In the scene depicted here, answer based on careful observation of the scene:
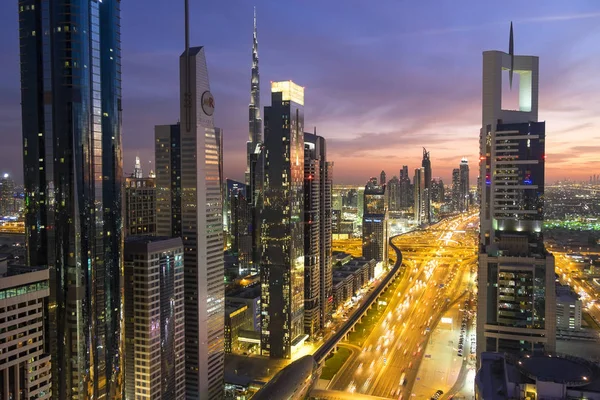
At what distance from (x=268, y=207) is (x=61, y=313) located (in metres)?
30.1

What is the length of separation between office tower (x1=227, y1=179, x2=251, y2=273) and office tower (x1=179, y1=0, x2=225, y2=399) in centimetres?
5035

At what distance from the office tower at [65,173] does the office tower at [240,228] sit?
63640 millimetres

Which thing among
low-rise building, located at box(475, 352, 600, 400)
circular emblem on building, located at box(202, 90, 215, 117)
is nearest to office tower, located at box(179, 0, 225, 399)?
circular emblem on building, located at box(202, 90, 215, 117)

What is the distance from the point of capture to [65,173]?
30984 mm

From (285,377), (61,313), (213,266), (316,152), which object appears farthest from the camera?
(316,152)

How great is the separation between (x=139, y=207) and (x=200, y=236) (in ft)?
80.6

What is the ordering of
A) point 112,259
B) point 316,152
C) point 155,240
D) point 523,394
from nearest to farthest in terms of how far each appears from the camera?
point 523,394, point 112,259, point 155,240, point 316,152

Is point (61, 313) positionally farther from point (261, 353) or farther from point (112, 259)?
point (261, 353)

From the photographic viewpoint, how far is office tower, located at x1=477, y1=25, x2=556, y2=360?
40.8 m

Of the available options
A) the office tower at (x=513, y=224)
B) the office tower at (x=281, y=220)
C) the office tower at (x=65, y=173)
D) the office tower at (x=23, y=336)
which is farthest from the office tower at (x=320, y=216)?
the office tower at (x=23, y=336)

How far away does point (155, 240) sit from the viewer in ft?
124

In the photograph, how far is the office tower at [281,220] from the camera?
5625 centimetres

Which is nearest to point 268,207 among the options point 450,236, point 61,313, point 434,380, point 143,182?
point 143,182

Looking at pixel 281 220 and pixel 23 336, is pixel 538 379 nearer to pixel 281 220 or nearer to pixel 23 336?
pixel 23 336
